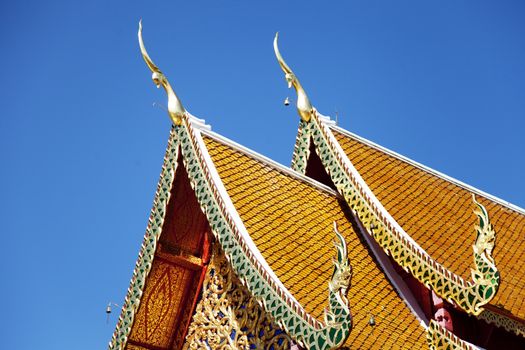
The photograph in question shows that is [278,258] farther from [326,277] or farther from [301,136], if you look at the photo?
[301,136]

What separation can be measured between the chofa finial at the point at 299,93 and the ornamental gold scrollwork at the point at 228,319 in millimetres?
1941

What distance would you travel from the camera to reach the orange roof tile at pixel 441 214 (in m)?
10.0

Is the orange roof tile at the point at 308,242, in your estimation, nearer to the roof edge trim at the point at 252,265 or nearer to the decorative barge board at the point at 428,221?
the roof edge trim at the point at 252,265

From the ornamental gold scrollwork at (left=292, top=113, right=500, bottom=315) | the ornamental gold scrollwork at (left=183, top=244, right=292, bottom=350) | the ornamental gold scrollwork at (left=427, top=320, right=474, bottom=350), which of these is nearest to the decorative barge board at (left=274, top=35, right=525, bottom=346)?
the ornamental gold scrollwork at (left=292, top=113, right=500, bottom=315)

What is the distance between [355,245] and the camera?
10.8 metres

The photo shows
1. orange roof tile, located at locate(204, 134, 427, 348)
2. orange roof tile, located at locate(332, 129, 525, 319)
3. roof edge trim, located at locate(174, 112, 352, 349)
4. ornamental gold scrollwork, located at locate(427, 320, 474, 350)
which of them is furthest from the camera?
orange roof tile, located at locate(332, 129, 525, 319)

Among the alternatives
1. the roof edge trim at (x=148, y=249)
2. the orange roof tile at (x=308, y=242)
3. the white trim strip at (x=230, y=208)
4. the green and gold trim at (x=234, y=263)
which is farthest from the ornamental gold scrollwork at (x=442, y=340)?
the roof edge trim at (x=148, y=249)

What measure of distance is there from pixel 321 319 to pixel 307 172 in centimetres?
362

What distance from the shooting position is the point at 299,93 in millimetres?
11562

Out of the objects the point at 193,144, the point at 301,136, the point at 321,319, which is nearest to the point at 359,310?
the point at 321,319

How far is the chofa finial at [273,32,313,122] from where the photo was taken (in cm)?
1149

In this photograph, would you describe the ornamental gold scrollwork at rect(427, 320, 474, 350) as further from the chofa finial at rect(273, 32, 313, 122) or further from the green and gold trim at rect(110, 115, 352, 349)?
the chofa finial at rect(273, 32, 313, 122)

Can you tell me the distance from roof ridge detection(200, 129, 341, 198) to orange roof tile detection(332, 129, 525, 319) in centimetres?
38

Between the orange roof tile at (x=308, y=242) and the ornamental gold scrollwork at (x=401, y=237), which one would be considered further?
the orange roof tile at (x=308, y=242)
